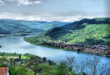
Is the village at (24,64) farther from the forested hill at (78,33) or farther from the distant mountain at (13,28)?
the forested hill at (78,33)

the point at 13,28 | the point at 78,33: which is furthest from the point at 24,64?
the point at 78,33

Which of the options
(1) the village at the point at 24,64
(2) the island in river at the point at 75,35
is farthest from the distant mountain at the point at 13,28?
(1) the village at the point at 24,64

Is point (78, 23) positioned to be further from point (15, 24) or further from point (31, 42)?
point (15, 24)

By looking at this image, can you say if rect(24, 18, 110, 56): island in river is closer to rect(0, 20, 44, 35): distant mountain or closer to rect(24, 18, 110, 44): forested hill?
rect(24, 18, 110, 44): forested hill

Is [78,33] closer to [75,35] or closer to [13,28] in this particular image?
[75,35]

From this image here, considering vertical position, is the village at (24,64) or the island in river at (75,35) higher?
the island in river at (75,35)

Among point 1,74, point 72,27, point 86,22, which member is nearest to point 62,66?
point 1,74

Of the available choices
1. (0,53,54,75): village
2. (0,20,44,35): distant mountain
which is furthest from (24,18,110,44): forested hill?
(0,53,54,75): village
